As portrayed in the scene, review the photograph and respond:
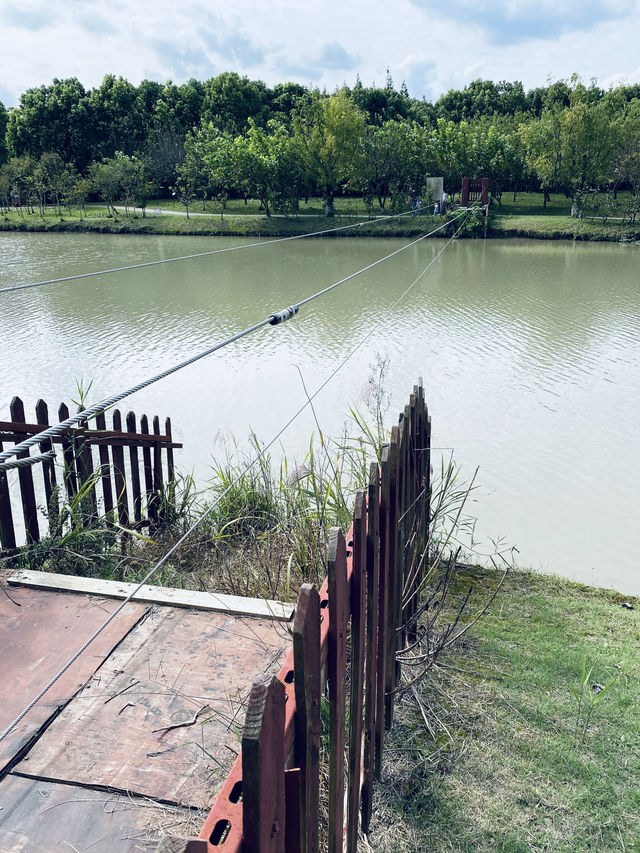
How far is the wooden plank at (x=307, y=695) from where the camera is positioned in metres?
1.01

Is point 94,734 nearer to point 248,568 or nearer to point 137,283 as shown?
point 248,568

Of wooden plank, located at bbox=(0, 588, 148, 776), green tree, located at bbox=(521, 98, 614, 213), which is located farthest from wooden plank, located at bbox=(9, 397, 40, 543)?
green tree, located at bbox=(521, 98, 614, 213)

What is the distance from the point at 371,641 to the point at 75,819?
0.84m

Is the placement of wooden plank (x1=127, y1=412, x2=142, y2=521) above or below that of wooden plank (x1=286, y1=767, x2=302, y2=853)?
below

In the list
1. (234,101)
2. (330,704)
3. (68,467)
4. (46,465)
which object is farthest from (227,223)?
(330,704)

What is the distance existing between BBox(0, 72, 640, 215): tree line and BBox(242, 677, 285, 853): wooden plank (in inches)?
1359

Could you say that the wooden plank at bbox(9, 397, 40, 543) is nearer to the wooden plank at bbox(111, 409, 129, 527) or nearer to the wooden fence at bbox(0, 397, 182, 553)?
the wooden fence at bbox(0, 397, 182, 553)

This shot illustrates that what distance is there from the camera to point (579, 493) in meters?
5.48

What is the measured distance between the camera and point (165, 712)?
1987 millimetres

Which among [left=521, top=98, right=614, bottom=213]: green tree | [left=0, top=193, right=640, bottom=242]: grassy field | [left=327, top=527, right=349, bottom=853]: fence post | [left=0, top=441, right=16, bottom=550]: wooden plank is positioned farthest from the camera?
[left=521, top=98, right=614, bottom=213]: green tree

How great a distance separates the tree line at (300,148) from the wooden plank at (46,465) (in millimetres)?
31703

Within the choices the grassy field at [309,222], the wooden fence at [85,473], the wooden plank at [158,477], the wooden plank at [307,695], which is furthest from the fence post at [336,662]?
the grassy field at [309,222]

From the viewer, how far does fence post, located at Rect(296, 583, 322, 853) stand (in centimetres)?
101

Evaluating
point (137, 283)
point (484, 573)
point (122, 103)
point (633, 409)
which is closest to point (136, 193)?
point (122, 103)
